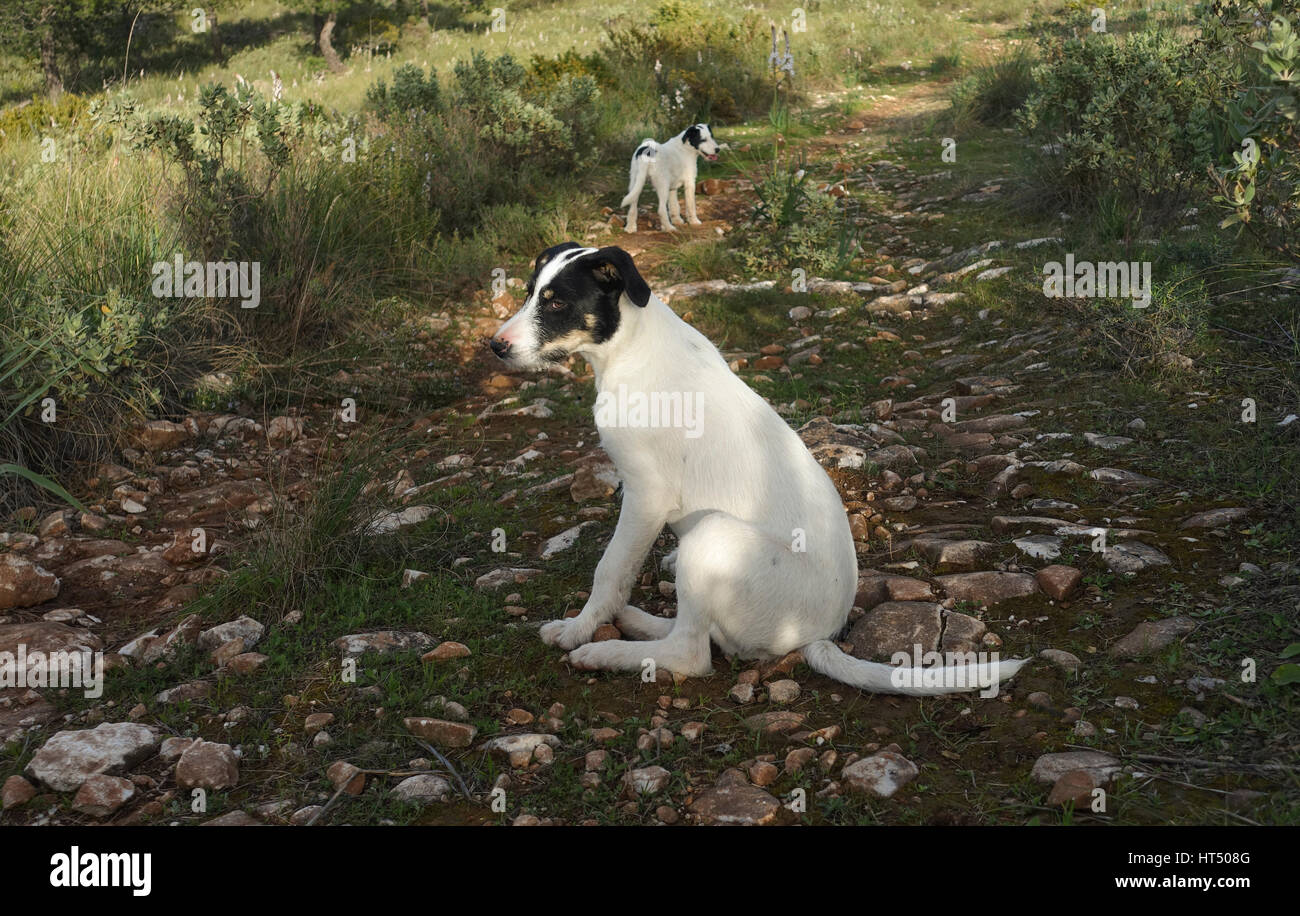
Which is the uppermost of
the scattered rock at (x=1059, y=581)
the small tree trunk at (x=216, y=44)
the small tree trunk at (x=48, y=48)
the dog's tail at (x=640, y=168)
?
the small tree trunk at (x=216, y=44)

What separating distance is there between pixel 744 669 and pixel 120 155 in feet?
22.6

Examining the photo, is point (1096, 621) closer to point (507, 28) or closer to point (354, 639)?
point (354, 639)

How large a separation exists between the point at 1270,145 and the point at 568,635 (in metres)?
4.47

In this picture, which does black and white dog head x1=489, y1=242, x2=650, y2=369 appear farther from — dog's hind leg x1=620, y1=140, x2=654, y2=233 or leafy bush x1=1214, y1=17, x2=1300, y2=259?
dog's hind leg x1=620, y1=140, x2=654, y2=233

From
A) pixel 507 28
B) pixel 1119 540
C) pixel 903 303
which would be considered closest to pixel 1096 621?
pixel 1119 540

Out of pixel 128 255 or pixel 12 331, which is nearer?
pixel 12 331

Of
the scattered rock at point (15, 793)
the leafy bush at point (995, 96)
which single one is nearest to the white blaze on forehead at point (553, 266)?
the scattered rock at point (15, 793)

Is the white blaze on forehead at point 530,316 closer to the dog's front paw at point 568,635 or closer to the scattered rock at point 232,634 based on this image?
the dog's front paw at point 568,635

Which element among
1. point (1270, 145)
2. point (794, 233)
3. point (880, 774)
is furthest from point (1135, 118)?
point (880, 774)

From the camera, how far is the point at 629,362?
3770 millimetres

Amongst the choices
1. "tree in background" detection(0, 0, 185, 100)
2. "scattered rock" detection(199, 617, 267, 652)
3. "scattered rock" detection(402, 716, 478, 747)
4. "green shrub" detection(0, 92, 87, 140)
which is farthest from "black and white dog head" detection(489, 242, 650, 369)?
"tree in background" detection(0, 0, 185, 100)

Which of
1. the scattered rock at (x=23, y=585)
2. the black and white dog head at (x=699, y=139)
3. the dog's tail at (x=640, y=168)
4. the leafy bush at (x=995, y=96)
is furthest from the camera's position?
the leafy bush at (x=995, y=96)

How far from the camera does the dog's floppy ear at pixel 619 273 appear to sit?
365 centimetres

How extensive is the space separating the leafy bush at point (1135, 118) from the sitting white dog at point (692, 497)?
4.35 m
